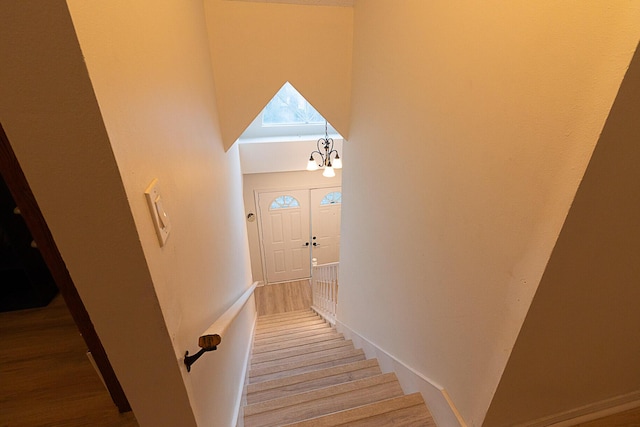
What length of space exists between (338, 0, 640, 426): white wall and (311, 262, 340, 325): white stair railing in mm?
2175

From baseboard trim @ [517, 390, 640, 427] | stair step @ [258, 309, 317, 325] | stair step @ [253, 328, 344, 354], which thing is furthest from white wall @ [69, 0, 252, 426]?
stair step @ [258, 309, 317, 325]

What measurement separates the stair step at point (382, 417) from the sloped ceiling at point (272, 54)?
6.52 ft

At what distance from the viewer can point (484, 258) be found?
44.2 inches

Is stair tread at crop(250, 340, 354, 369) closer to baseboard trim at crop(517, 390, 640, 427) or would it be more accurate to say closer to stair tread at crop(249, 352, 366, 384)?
stair tread at crop(249, 352, 366, 384)

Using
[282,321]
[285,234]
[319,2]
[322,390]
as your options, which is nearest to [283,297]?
[282,321]

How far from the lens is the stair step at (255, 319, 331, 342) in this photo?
3.76 metres

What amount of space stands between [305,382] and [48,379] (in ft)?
4.76

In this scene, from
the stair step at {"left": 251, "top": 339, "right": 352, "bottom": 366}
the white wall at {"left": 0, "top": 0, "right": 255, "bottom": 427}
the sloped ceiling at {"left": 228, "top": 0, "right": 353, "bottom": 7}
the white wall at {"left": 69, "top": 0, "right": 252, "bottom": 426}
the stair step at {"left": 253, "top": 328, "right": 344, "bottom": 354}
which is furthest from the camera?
the stair step at {"left": 253, "top": 328, "right": 344, "bottom": 354}

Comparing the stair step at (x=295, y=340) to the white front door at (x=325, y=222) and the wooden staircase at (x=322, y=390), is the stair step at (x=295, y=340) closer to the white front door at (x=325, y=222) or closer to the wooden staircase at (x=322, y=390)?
the wooden staircase at (x=322, y=390)

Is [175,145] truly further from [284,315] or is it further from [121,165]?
[284,315]

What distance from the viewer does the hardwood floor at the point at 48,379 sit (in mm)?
1365

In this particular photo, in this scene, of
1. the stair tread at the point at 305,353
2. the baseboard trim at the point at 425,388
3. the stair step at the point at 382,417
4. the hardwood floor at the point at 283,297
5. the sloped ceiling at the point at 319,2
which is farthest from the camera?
the hardwood floor at the point at 283,297

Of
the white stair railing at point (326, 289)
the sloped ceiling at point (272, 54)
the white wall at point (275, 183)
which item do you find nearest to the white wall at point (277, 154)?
the white wall at point (275, 183)

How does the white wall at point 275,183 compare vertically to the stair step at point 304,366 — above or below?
above
